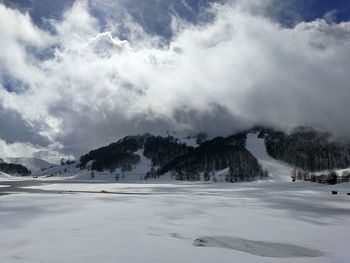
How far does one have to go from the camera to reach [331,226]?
32812mm

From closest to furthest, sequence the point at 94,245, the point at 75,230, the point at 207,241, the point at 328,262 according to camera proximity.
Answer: the point at 328,262 → the point at 94,245 → the point at 207,241 → the point at 75,230

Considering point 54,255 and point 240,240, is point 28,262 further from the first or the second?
point 240,240

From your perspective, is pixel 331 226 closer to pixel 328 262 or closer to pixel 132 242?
pixel 328 262

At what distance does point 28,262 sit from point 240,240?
13.2 m

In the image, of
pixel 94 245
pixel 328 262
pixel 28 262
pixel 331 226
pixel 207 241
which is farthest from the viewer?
pixel 331 226

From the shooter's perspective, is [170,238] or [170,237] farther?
[170,237]

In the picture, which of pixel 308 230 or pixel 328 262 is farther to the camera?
pixel 308 230

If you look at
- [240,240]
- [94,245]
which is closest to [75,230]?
[94,245]

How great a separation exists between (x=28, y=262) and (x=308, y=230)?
20.9 meters

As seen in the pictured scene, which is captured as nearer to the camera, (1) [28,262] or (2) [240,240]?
(1) [28,262]

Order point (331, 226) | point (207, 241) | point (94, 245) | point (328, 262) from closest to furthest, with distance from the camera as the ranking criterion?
point (328, 262), point (94, 245), point (207, 241), point (331, 226)

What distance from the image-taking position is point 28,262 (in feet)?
59.8

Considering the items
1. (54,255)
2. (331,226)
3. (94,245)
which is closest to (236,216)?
(331,226)

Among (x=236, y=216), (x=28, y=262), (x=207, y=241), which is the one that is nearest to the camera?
(x=28, y=262)
